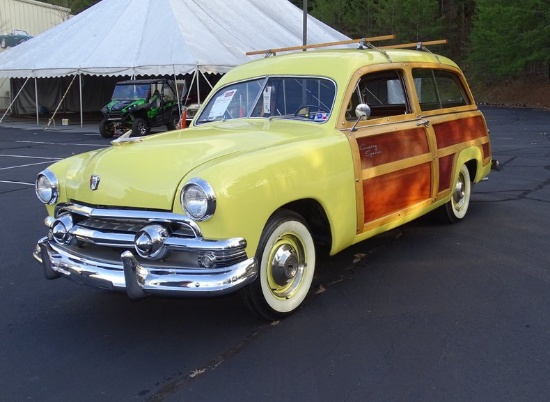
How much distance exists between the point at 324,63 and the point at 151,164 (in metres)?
1.92

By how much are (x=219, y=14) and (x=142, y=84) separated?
22.2ft

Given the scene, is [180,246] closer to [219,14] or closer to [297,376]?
[297,376]

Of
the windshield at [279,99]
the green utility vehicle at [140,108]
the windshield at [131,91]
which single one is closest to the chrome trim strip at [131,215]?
the windshield at [279,99]

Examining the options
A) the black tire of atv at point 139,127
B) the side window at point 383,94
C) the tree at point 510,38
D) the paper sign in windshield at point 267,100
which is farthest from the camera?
the tree at point 510,38

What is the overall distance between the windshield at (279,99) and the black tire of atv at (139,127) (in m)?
13.1

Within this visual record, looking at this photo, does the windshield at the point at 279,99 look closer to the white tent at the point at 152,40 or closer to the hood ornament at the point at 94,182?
the hood ornament at the point at 94,182

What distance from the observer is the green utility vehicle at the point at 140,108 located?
18844mm

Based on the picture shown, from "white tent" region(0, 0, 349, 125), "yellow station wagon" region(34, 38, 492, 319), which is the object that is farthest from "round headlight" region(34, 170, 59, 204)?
"white tent" region(0, 0, 349, 125)

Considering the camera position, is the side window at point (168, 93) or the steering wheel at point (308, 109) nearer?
the steering wheel at point (308, 109)

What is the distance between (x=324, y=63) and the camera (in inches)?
197

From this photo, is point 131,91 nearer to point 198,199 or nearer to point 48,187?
point 48,187

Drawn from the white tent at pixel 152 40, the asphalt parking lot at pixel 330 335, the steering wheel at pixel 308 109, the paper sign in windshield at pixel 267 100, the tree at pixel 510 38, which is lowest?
the asphalt parking lot at pixel 330 335

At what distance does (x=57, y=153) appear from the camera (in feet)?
48.2

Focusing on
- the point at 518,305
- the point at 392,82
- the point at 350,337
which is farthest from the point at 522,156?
the point at 350,337
